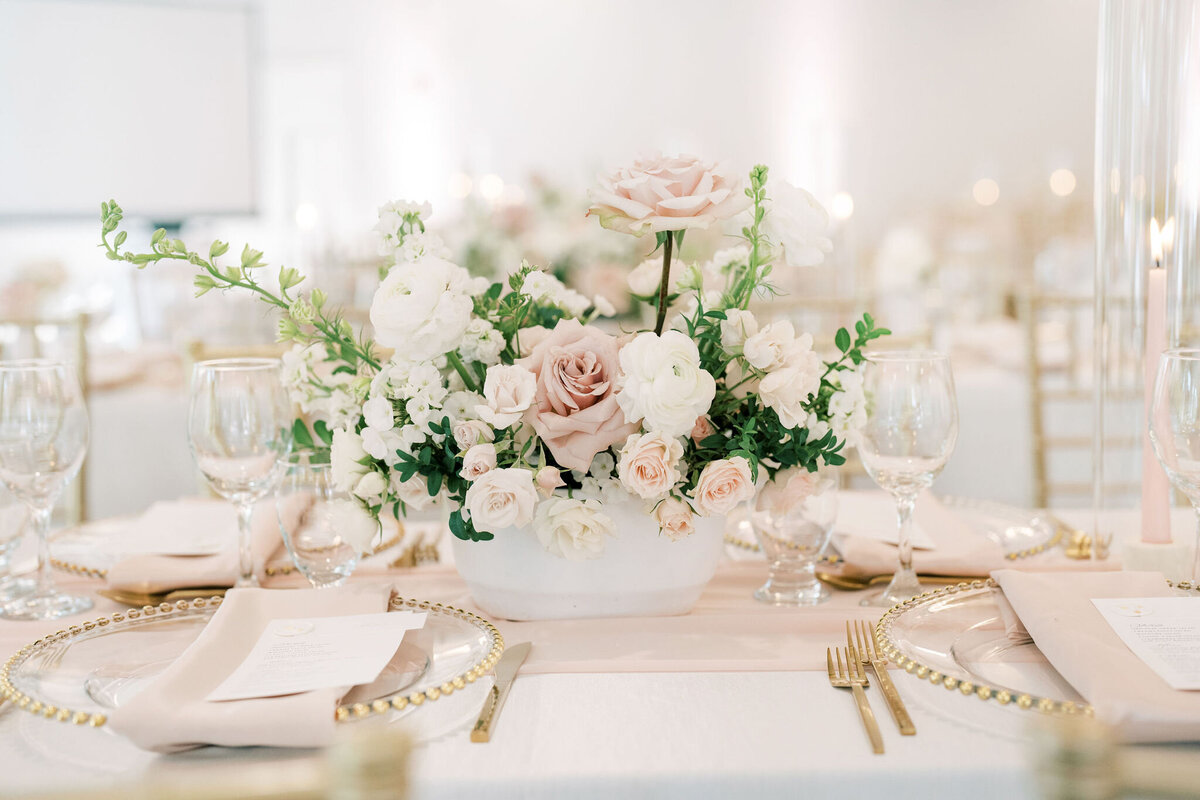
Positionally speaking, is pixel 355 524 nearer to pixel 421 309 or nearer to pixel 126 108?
pixel 421 309

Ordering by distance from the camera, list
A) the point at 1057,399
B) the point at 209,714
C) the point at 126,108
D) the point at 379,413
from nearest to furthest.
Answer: the point at 209,714 < the point at 379,413 < the point at 1057,399 < the point at 126,108

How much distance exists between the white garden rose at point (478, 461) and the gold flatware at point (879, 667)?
296 mm

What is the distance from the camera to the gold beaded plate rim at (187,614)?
0.63 metres

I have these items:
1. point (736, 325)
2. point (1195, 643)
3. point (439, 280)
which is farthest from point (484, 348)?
point (1195, 643)

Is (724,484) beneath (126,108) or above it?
beneath

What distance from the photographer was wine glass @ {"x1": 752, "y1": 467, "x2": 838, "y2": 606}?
0.92 meters

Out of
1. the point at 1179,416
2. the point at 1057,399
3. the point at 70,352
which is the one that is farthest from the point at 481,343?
the point at 70,352

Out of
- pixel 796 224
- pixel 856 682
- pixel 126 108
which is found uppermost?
pixel 126 108

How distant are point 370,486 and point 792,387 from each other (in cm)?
34

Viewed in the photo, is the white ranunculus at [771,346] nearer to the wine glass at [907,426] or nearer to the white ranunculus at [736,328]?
the white ranunculus at [736,328]

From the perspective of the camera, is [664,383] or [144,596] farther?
[144,596]

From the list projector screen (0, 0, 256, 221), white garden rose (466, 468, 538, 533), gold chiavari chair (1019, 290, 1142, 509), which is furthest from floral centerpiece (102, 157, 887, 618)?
projector screen (0, 0, 256, 221)

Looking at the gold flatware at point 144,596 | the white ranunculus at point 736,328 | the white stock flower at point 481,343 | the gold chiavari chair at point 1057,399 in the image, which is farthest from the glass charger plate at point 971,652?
the gold chiavari chair at point 1057,399

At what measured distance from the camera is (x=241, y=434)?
0.94 meters
